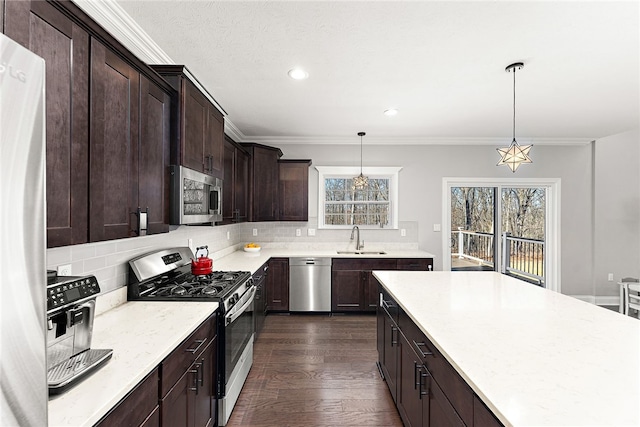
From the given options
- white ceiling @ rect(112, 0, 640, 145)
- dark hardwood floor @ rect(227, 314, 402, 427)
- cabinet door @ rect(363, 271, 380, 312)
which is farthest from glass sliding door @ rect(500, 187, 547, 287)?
dark hardwood floor @ rect(227, 314, 402, 427)

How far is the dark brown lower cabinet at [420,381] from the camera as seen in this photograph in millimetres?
1134

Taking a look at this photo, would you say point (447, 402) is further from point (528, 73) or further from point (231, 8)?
point (528, 73)

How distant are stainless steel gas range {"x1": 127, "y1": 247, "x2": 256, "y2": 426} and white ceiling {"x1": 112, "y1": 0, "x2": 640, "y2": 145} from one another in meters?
1.61

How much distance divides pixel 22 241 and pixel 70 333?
0.82 meters

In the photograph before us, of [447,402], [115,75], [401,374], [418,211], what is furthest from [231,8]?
[418,211]

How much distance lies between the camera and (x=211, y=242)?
3.90m

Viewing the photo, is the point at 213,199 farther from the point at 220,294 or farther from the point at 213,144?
the point at 220,294

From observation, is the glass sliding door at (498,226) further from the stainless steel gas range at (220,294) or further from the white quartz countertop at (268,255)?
the stainless steel gas range at (220,294)

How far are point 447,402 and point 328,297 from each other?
323cm

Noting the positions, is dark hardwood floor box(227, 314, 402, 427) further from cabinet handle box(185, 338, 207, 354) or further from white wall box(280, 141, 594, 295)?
white wall box(280, 141, 594, 295)

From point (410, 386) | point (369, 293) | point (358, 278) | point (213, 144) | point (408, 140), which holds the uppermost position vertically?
point (408, 140)

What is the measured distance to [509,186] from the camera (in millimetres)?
5195

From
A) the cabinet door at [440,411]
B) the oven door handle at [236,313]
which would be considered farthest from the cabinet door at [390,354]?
the oven door handle at [236,313]

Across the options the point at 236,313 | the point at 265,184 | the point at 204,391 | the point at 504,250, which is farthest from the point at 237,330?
the point at 504,250
